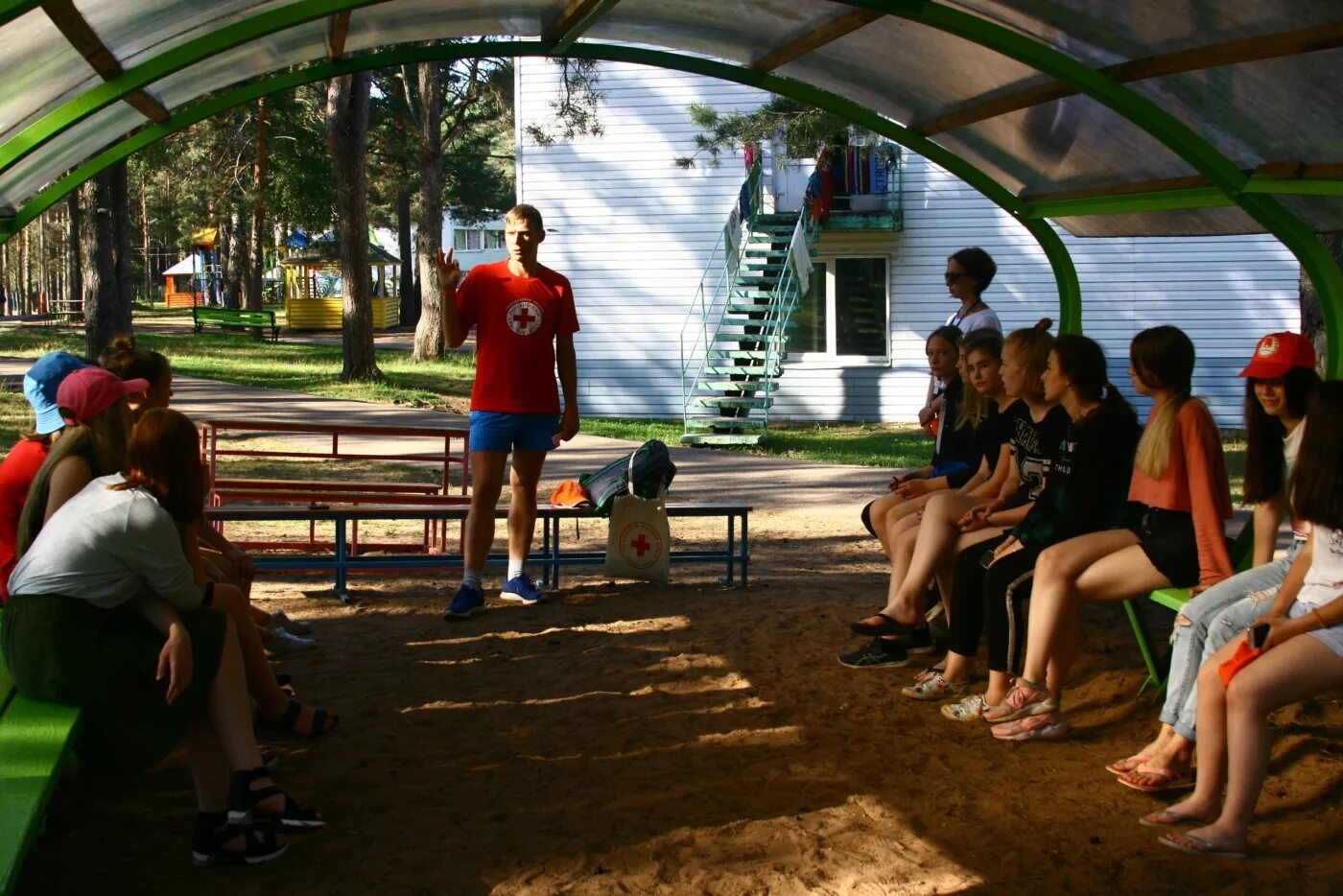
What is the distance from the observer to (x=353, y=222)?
2464 centimetres

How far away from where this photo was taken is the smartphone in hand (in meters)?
4.26

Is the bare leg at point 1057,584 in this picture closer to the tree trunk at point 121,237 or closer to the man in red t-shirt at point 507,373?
the man in red t-shirt at point 507,373

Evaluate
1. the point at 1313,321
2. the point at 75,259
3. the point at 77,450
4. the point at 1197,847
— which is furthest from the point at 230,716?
the point at 75,259

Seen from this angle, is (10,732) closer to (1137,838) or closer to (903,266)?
(1137,838)

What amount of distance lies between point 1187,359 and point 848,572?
477 centimetres

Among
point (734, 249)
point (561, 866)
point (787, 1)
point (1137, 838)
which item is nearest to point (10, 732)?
point (561, 866)

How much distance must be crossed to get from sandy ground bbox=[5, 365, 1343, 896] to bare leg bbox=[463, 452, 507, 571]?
0.39 meters

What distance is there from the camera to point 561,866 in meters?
4.25

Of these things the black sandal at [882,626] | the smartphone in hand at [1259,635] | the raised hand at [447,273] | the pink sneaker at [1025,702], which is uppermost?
the raised hand at [447,273]

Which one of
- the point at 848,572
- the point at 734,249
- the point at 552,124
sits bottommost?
the point at 848,572

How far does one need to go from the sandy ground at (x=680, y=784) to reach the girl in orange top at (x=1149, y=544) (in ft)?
0.76

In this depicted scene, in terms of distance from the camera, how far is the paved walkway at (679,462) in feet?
45.3

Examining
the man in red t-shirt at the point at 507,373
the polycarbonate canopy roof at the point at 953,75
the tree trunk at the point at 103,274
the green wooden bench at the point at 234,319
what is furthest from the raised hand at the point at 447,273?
the green wooden bench at the point at 234,319

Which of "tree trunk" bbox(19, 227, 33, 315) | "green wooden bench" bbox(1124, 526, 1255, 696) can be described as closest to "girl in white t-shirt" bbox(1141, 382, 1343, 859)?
"green wooden bench" bbox(1124, 526, 1255, 696)
